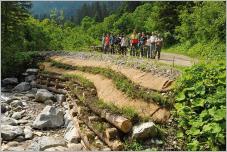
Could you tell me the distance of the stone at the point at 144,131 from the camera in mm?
10336

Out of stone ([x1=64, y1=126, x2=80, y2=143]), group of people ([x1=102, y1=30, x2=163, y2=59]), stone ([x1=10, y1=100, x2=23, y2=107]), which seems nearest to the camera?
stone ([x1=64, y1=126, x2=80, y2=143])

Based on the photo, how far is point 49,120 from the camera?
44.2ft

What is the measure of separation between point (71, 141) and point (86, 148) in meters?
1.01

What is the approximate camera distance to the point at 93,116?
1205cm

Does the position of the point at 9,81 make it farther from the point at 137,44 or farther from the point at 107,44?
the point at 107,44

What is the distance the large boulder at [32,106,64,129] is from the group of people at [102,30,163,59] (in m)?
9.40

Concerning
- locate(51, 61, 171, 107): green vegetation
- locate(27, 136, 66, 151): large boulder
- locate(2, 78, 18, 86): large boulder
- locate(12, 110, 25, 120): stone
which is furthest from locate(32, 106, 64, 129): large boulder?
locate(2, 78, 18, 86): large boulder

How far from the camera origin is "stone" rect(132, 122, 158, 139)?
1034 centimetres

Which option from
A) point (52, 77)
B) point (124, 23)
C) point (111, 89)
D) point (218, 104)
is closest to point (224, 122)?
point (218, 104)

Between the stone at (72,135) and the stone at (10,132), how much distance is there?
1.33 metres

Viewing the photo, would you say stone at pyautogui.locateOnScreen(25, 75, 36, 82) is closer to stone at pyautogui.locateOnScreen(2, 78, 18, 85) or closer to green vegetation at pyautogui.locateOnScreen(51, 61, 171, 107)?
stone at pyautogui.locateOnScreen(2, 78, 18, 85)

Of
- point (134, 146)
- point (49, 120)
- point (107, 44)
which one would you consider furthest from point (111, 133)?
point (107, 44)

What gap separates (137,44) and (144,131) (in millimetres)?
13646

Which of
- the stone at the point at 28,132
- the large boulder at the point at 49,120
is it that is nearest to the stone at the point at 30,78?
the large boulder at the point at 49,120
